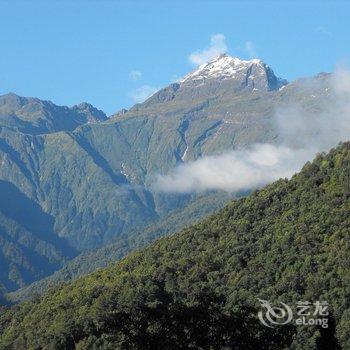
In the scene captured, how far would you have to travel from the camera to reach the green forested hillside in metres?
73.6

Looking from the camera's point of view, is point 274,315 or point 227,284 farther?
point 227,284

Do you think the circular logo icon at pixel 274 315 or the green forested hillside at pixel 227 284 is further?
the circular logo icon at pixel 274 315

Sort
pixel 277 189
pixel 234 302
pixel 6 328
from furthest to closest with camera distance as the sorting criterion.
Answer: pixel 277 189
pixel 6 328
pixel 234 302

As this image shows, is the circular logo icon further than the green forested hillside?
Yes

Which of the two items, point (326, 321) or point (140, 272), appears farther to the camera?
point (140, 272)

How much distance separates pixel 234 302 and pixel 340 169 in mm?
41277

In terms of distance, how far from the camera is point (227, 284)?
4038 inches

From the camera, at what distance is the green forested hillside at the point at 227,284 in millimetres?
73562

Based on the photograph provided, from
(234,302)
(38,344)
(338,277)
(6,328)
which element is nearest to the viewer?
(38,344)

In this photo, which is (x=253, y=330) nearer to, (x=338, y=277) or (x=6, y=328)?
(x=338, y=277)

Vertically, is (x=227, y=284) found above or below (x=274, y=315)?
above

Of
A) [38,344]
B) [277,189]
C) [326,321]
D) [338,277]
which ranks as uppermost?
[277,189]

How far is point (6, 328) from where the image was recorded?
112375mm

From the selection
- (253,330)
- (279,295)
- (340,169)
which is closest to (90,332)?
(253,330)
